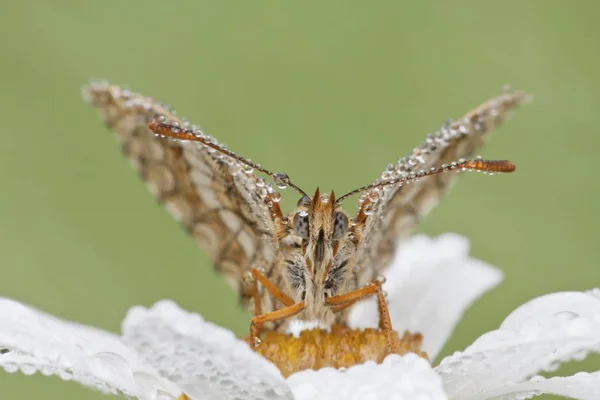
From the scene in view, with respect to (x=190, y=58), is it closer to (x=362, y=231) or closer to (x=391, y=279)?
(x=391, y=279)

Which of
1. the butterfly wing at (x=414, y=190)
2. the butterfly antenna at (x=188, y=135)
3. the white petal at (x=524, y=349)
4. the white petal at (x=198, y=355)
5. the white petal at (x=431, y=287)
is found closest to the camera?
the white petal at (x=198, y=355)

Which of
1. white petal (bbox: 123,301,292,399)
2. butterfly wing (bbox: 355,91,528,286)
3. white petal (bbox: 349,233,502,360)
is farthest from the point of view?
white petal (bbox: 349,233,502,360)

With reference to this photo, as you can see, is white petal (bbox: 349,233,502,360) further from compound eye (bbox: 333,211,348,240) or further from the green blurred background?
compound eye (bbox: 333,211,348,240)

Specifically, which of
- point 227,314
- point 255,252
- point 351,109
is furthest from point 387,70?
point 255,252

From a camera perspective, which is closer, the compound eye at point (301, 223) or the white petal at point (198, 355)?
the white petal at point (198, 355)

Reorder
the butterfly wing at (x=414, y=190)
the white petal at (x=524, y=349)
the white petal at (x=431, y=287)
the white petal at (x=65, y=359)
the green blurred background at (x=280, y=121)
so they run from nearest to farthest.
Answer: the white petal at (x=524, y=349) → the white petal at (x=65, y=359) → the butterfly wing at (x=414, y=190) → the white petal at (x=431, y=287) → the green blurred background at (x=280, y=121)

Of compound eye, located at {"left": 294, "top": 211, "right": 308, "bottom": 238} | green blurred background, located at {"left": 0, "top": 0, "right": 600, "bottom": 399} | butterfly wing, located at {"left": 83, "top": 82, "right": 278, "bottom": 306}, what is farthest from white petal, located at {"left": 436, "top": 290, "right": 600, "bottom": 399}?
green blurred background, located at {"left": 0, "top": 0, "right": 600, "bottom": 399}

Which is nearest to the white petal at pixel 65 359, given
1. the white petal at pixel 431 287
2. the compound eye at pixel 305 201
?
the compound eye at pixel 305 201

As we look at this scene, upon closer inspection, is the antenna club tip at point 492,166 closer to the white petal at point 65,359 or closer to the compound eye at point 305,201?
the compound eye at point 305,201

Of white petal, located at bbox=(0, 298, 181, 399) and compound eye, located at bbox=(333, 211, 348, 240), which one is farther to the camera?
compound eye, located at bbox=(333, 211, 348, 240)
